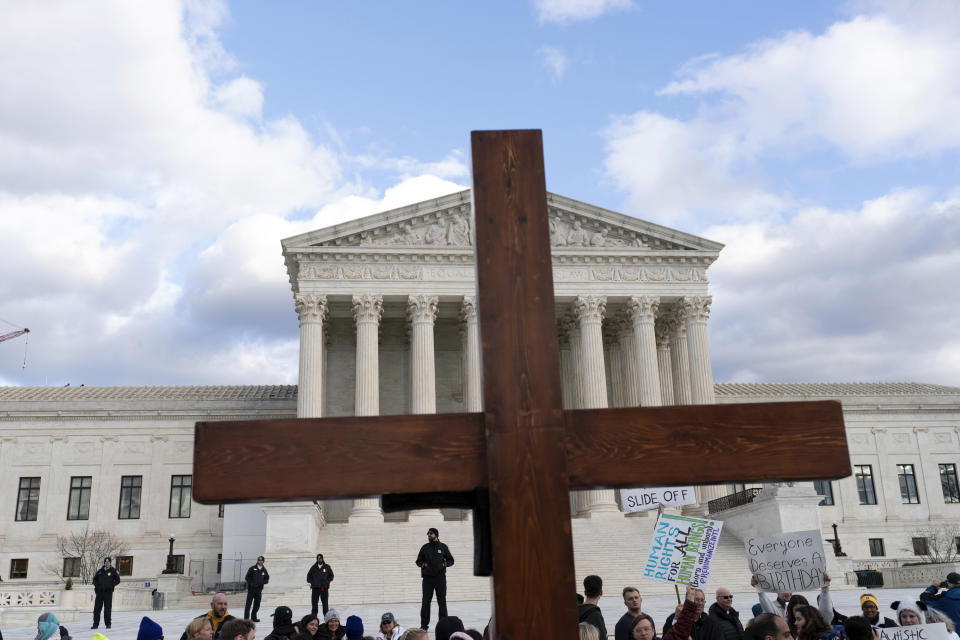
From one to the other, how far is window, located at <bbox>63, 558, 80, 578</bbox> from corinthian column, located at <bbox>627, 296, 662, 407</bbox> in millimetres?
31031

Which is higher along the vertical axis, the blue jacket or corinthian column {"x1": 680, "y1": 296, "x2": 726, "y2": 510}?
corinthian column {"x1": 680, "y1": 296, "x2": 726, "y2": 510}

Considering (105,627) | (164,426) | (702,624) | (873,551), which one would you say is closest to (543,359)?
(702,624)

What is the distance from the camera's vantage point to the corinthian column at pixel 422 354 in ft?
142

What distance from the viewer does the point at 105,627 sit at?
23875 mm

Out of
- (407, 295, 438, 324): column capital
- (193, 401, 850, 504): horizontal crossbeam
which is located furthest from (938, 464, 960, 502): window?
(193, 401, 850, 504): horizontal crossbeam

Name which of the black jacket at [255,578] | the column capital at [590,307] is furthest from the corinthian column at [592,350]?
the black jacket at [255,578]

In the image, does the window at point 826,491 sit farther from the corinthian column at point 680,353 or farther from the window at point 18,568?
the window at point 18,568

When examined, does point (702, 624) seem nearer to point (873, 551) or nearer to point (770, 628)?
point (770, 628)

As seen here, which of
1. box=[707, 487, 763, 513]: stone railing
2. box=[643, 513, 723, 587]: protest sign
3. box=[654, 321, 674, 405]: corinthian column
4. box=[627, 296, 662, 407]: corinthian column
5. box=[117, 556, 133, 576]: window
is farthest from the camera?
box=[654, 321, 674, 405]: corinthian column

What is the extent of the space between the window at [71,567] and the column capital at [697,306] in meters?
35.0

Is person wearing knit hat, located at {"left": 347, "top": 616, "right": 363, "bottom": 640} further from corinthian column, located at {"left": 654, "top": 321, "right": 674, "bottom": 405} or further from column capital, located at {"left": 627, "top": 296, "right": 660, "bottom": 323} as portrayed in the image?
corinthian column, located at {"left": 654, "top": 321, "right": 674, "bottom": 405}

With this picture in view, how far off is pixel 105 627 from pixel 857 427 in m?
46.2

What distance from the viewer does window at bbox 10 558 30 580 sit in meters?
46.1

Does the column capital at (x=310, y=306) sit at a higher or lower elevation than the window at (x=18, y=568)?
higher
